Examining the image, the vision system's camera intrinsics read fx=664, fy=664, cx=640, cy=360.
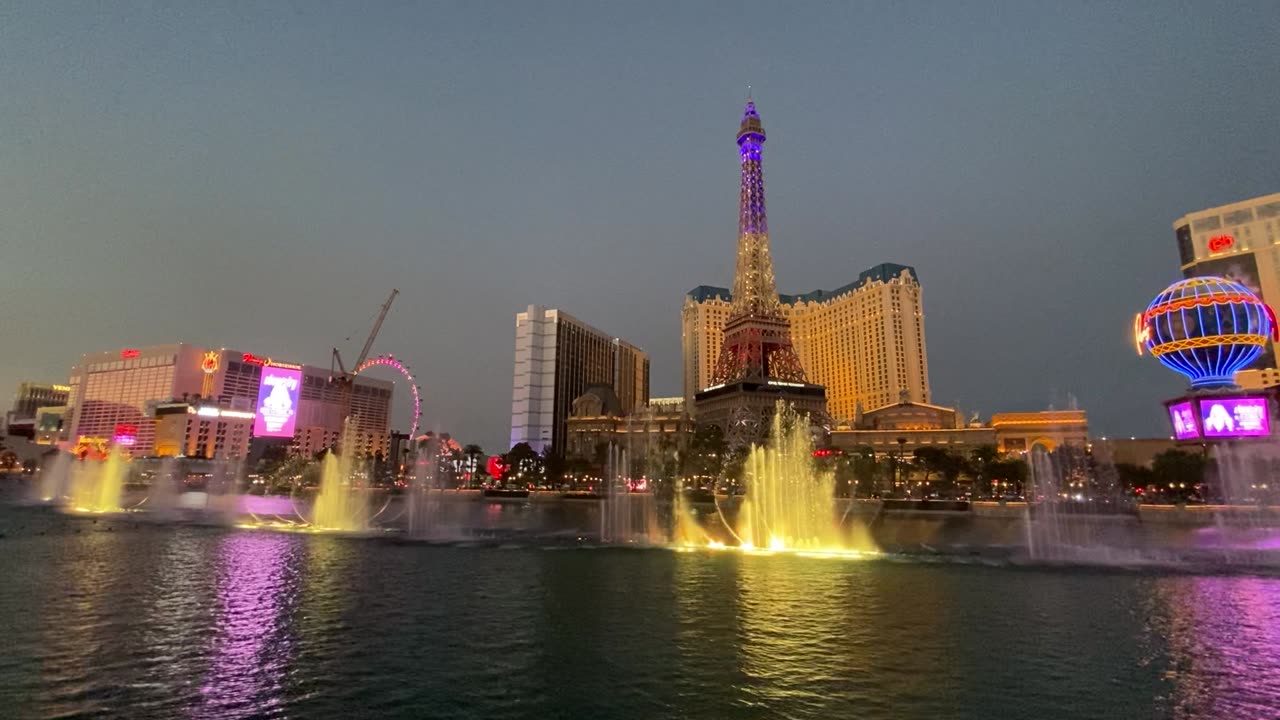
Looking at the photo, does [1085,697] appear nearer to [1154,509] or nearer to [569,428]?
[1154,509]

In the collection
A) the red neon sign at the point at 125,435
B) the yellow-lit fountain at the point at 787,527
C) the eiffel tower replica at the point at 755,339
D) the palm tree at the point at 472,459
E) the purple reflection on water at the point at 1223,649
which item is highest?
the eiffel tower replica at the point at 755,339

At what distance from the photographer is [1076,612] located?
18641 mm

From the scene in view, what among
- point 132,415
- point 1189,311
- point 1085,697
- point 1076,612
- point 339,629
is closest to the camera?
point 1085,697

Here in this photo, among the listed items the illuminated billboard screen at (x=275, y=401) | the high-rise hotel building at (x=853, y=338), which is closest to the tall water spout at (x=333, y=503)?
the illuminated billboard screen at (x=275, y=401)

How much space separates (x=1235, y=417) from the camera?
2724 inches

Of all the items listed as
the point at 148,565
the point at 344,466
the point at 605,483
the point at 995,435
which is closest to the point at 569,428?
the point at 605,483

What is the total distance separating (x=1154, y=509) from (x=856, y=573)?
51.6 metres

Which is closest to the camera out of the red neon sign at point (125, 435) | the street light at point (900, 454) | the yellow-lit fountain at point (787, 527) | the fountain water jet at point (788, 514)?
the yellow-lit fountain at point (787, 527)

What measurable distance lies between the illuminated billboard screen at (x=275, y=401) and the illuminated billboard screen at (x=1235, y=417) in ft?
370

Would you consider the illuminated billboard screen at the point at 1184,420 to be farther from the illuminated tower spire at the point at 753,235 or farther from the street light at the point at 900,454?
the illuminated tower spire at the point at 753,235

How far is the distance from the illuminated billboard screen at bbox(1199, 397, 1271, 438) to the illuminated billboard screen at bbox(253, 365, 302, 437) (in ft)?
370

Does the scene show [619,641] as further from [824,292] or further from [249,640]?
[824,292]

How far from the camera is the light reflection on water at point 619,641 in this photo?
1122 centimetres

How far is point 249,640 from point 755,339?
10768 centimetres
